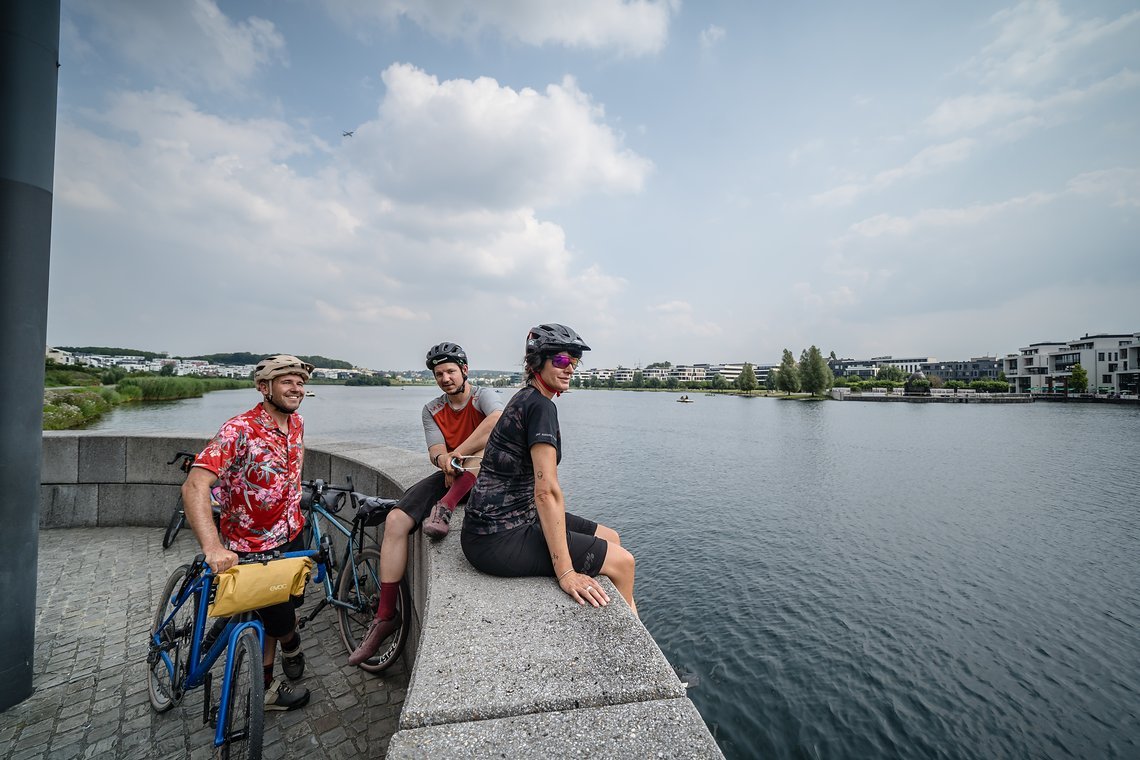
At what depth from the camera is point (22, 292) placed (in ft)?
11.9

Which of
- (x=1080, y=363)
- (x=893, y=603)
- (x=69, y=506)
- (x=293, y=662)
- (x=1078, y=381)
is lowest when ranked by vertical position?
(x=893, y=603)

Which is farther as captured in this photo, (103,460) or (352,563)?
(103,460)

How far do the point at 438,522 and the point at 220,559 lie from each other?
4.44 ft

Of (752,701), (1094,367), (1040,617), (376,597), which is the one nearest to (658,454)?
(1040,617)

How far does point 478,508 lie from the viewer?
304 cm

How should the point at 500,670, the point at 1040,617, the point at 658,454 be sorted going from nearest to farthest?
the point at 500,670, the point at 1040,617, the point at 658,454

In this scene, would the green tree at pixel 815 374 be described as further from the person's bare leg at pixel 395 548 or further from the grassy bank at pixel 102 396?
the person's bare leg at pixel 395 548

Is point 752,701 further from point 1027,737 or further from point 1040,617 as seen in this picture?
point 1040,617

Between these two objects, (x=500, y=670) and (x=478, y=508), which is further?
(x=478, y=508)

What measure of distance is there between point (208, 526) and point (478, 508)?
1.55m

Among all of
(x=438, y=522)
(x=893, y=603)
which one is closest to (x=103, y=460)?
(x=438, y=522)

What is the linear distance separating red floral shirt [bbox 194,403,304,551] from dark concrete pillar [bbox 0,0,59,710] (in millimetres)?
1541

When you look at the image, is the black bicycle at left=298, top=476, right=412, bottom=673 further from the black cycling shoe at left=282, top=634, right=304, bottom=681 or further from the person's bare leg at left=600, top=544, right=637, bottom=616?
the person's bare leg at left=600, top=544, right=637, bottom=616

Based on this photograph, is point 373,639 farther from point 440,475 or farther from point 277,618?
point 440,475
